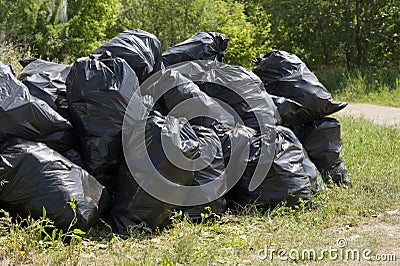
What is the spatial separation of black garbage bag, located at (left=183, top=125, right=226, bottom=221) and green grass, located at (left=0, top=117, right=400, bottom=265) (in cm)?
10

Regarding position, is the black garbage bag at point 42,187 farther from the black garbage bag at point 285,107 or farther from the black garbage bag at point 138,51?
the black garbage bag at point 285,107

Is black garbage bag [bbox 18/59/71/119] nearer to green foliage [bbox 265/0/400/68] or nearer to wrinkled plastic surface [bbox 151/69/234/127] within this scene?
wrinkled plastic surface [bbox 151/69/234/127]

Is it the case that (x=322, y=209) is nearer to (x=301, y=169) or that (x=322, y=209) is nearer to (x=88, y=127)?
(x=301, y=169)

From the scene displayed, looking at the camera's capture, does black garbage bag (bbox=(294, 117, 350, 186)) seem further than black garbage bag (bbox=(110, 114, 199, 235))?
Yes

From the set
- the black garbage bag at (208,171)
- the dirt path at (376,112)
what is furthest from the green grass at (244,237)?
the dirt path at (376,112)

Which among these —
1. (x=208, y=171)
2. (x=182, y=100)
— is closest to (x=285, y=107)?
(x=182, y=100)

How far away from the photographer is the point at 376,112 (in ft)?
33.6

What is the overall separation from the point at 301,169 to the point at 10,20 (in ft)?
28.4

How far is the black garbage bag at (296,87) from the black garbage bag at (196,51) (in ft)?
1.65

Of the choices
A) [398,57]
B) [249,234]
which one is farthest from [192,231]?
[398,57]

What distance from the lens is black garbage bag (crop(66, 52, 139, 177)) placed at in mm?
4250

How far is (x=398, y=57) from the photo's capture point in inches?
568

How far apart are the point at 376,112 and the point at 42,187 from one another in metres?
7.57

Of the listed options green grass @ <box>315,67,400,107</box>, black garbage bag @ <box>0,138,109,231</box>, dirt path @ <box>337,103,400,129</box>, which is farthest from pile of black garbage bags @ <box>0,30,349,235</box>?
green grass @ <box>315,67,400,107</box>
